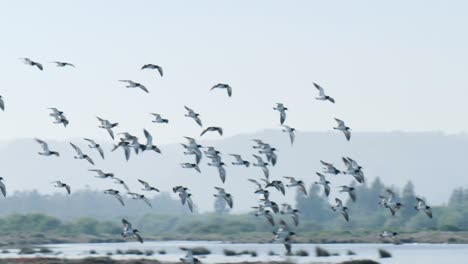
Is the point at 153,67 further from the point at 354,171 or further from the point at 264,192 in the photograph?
the point at 354,171

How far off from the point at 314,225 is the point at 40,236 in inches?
2186

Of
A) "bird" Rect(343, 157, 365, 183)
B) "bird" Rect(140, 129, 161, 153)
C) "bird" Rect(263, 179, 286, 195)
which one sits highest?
"bird" Rect(140, 129, 161, 153)

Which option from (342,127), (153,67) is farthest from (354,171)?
(153,67)

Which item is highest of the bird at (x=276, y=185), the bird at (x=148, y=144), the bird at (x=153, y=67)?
the bird at (x=153, y=67)

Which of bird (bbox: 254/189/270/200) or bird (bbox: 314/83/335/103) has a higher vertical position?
bird (bbox: 314/83/335/103)

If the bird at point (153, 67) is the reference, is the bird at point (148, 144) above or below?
below

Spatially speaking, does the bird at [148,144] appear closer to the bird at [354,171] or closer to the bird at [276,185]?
the bird at [276,185]

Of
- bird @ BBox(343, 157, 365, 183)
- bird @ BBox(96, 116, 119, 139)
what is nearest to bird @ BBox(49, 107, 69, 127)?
bird @ BBox(96, 116, 119, 139)

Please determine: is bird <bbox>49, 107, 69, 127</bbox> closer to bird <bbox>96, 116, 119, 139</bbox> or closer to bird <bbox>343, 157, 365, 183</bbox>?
bird <bbox>96, 116, 119, 139</bbox>

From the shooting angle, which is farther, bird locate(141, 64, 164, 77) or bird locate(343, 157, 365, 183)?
bird locate(343, 157, 365, 183)

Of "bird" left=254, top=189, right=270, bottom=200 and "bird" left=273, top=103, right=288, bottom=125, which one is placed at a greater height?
"bird" left=273, top=103, right=288, bottom=125

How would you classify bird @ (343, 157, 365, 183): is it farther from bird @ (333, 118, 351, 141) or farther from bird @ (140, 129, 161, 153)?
bird @ (140, 129, 161, 153)

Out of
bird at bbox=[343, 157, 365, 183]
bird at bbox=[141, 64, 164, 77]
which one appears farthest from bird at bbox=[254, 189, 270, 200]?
Result: bird at bbox=[141, 64, 164, 77]

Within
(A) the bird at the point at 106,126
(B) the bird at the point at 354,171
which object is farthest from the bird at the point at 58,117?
(B) the bird at the point at 354,171
